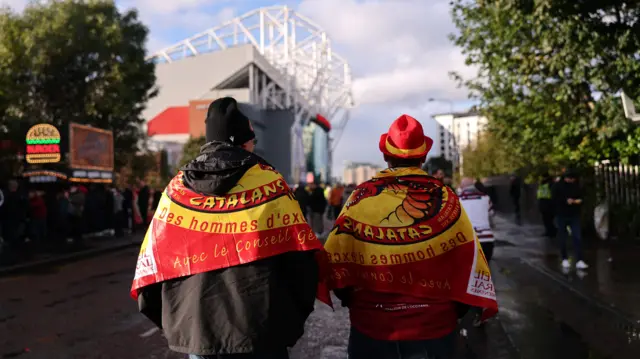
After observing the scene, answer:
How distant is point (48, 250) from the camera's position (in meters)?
16.2

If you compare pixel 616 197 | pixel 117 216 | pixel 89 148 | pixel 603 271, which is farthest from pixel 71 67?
pixel 603 271

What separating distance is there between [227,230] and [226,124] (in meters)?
0.42

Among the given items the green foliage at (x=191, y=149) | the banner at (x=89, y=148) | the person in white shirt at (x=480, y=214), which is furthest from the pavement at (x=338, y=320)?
the green foliage at (x=191, y=149)

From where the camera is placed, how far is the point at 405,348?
2.57m

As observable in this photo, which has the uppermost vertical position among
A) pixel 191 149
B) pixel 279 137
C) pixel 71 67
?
pixel 279 137

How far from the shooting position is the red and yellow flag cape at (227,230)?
2.32 meters

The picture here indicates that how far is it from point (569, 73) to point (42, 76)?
2552 centimetres

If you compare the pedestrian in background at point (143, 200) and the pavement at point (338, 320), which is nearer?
the pavement at point (338, 320)

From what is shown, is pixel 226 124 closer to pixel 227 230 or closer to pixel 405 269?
pixel 227 230

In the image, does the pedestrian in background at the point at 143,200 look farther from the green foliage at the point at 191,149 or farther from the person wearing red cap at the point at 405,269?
the green foliage at the point at 191,149

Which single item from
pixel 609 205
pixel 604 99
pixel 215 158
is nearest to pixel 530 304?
pixel 215 158

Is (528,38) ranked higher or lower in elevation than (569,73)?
higher

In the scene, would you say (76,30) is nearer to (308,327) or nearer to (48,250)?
(48,250)

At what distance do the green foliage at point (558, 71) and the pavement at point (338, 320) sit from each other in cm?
363
